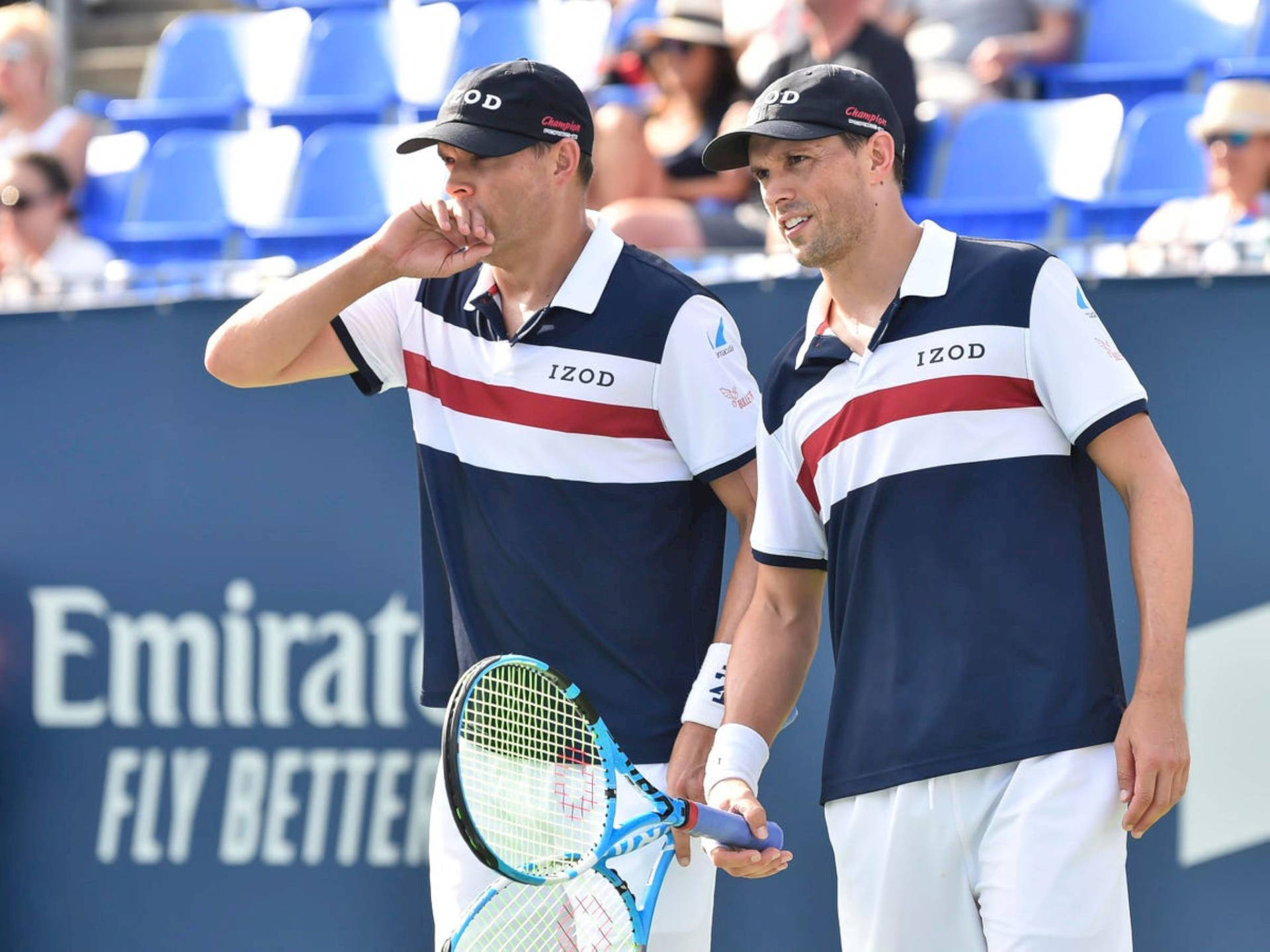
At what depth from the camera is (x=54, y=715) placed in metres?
4.92

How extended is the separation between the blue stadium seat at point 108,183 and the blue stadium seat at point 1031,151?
3.46 m

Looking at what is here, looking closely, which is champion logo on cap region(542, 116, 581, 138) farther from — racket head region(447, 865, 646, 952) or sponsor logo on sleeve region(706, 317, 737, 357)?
racket head region(447, 865, 646, 952)

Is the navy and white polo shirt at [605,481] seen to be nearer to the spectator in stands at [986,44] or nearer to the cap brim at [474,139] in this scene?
the cap brim at [474,139]

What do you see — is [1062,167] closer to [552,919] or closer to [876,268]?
[876,268]

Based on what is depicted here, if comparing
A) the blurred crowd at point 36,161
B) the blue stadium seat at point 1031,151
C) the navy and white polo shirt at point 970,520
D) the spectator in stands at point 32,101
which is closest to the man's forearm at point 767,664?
the navy and white polo shirt at point 970,520

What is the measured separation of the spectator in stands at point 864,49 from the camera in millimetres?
6199

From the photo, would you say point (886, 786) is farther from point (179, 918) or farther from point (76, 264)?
point (76, 264)

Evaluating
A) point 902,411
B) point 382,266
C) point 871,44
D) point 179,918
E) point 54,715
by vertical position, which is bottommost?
point 179,918

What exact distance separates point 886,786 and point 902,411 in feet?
2.00

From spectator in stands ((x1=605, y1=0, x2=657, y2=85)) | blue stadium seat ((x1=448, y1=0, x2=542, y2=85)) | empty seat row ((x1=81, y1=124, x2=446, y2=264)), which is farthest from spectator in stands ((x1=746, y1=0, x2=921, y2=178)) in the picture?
blue stadium seat ((x1=448, y1=0, x2=542, y2=85))

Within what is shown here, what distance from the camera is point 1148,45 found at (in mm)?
7211

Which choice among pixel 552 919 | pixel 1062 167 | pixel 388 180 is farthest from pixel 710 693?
A: pixel 388 180

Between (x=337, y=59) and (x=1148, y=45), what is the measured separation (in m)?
3.61

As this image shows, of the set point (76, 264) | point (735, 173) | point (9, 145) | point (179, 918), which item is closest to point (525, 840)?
point (179, 918)
